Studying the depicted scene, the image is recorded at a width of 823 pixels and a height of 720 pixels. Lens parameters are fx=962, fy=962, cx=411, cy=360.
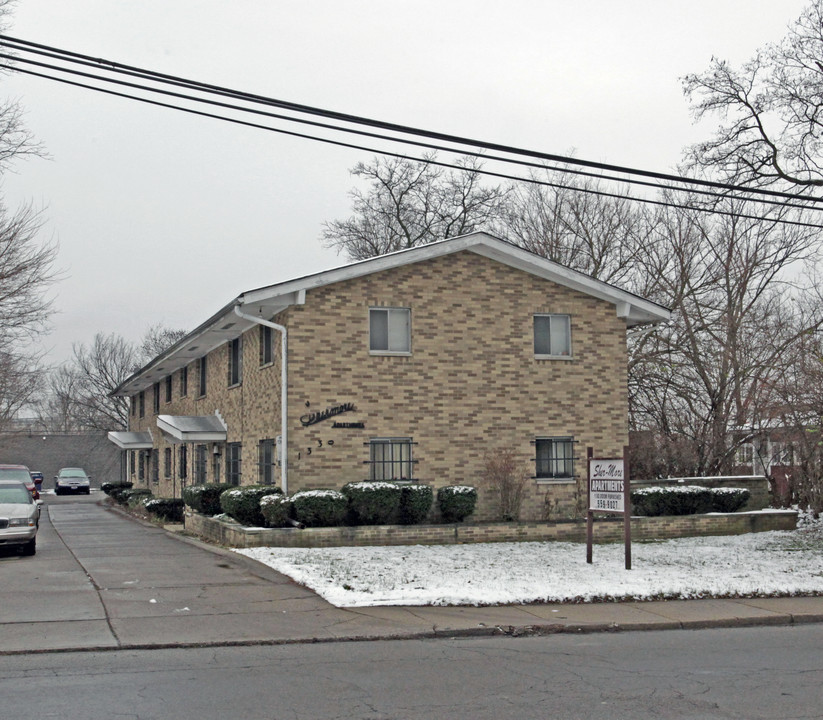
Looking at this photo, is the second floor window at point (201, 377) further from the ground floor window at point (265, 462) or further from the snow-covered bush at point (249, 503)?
the snow-covered bush at point (249, 503)

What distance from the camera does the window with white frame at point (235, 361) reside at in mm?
24906

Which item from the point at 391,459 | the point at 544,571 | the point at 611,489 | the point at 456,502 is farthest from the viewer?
the point at 391,459

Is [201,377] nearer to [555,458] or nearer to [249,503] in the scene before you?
[249,503]

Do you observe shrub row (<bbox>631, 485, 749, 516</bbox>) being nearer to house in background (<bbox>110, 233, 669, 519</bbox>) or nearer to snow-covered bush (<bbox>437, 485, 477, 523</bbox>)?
house in background (<bbox>110, 233, 669, 519</bbox>)

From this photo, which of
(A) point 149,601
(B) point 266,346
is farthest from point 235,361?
(A) point 149,601

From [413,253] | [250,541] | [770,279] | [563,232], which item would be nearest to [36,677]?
[250,541]

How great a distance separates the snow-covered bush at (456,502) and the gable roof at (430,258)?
508 centimetres

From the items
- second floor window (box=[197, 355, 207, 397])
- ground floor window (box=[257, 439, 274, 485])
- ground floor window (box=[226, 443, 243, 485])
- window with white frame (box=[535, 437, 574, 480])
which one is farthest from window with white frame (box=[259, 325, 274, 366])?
second floor window (box=[197, 355, 207, 397])

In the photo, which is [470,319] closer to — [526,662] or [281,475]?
[281,475]

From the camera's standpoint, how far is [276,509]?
18750mm

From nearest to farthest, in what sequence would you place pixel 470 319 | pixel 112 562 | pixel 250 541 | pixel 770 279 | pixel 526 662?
pixel 526 662 → pixel 112 562 → pixel 250 541 → pixel 470 319 → pixel 770 279

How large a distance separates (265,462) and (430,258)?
6096mm

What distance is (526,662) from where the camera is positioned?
9.34 meters

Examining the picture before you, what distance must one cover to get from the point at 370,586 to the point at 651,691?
5872 mm
